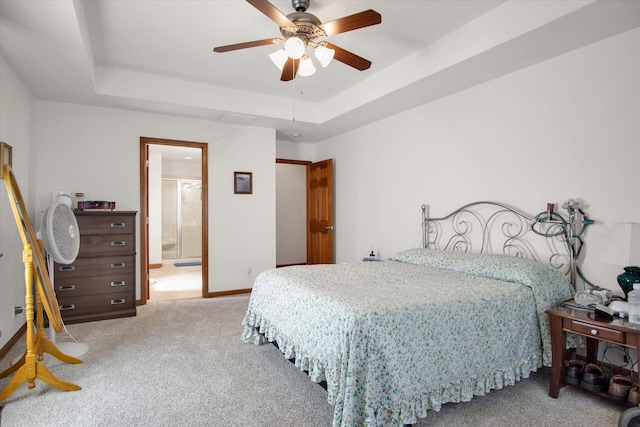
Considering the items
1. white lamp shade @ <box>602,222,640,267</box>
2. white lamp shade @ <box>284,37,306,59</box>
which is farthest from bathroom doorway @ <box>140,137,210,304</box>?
white lamp shade @ <box>602,222,640,267</box>

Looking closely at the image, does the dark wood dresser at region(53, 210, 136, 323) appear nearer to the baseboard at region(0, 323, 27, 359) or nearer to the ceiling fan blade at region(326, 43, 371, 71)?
the baseboard at region(0, 323, 27, 359)

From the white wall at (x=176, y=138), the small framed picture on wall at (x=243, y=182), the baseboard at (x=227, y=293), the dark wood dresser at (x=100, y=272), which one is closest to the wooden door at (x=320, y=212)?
the white wall at (x=176, y=138)

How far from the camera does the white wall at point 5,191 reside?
2925 millimetres

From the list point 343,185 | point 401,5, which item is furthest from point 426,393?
point 343,185

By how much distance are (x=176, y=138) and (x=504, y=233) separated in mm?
4044

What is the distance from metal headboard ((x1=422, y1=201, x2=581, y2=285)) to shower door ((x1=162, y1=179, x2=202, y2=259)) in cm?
651

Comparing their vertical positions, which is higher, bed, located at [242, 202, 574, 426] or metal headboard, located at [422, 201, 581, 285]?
metal headboard, located at [422, 201, 581, 285]

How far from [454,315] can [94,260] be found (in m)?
3.65

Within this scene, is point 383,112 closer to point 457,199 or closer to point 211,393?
point 457,199

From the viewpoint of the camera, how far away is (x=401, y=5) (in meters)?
2.69

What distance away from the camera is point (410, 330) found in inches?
75.4

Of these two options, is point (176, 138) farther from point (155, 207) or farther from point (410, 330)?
point (410, 330)

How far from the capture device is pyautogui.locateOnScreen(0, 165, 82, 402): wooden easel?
90.0 inches

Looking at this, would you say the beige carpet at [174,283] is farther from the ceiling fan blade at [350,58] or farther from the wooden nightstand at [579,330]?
the wooden nightstand at [579,330]
